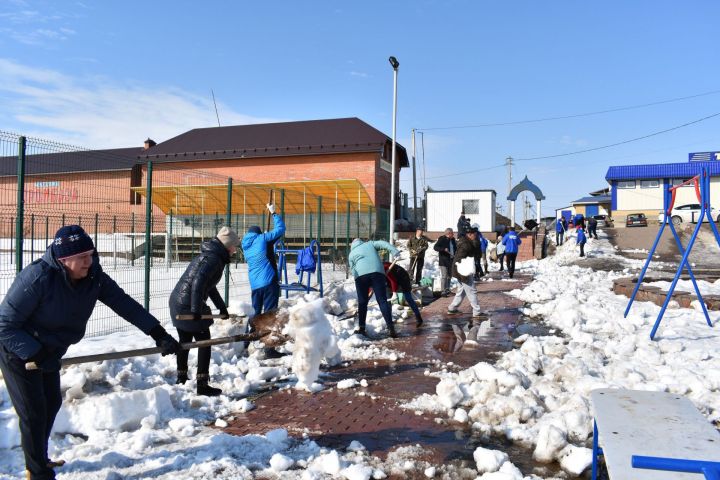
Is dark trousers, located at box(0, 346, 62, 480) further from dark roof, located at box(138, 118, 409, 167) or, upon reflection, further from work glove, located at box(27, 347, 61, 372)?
dark roof, located at box(138, 118, 409, 167)

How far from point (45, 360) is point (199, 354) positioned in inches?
83.0

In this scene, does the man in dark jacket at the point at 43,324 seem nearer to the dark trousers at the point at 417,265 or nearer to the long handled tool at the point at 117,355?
the long handled tool at the point at 117,355

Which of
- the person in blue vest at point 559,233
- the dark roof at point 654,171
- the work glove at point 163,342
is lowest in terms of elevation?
the work glove at point 163,342

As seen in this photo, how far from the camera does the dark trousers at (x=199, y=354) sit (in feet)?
17.9

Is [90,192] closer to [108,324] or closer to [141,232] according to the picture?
[108,324]

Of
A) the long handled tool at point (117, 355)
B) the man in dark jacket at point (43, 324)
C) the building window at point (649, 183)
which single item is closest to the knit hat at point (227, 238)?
the long handled tool at point (117, 355)

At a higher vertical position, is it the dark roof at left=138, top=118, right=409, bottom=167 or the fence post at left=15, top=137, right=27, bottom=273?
the dark roof at left=138, top=118, right=409, bottom=167

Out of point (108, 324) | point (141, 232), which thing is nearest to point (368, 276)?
point (108, 324)

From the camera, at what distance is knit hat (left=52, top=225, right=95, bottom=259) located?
11.0 feet

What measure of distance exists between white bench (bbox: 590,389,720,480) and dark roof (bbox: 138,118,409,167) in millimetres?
28063

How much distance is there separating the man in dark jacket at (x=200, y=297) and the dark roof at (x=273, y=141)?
25.4 metres

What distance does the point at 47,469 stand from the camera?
3525 millimetres

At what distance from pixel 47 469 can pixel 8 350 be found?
0.86m

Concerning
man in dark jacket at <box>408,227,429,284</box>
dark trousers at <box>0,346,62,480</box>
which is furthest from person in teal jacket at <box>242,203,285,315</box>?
man in dark jacket at <box>408,227,429,284</box>
